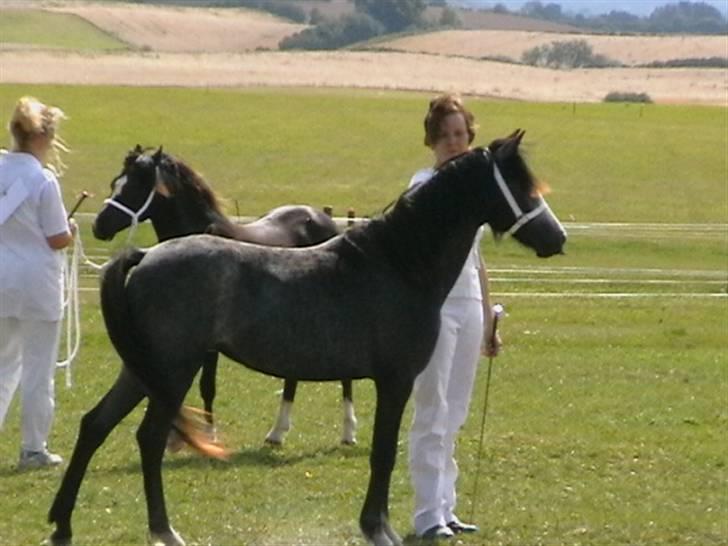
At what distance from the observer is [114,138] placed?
45.5 meters

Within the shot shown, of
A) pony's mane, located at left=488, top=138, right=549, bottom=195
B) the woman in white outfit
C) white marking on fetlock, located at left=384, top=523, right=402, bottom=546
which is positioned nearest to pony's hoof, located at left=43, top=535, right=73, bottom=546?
white marking on fetlock, located at left=384, top=523, right=402, bottom=546

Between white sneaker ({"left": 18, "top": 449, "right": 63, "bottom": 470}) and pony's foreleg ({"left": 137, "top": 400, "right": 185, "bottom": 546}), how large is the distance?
8.04 feet

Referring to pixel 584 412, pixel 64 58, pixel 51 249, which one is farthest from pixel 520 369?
pixel 64 58

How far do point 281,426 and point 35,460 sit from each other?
6.12 ft

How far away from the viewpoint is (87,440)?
770 centimetres

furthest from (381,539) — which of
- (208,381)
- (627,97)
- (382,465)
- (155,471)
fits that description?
(627,97)

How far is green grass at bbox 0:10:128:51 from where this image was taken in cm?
8994

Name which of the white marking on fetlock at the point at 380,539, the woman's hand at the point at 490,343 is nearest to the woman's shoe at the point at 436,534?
the white marking on fetlock at the point at 380,539

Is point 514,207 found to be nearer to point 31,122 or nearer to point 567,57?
point 31,122

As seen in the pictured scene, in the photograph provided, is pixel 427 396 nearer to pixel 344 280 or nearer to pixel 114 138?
pixel 344 280

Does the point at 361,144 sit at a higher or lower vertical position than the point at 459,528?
lower

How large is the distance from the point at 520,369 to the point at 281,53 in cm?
7847

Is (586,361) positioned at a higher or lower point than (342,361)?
lower

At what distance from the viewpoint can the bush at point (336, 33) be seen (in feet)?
355
